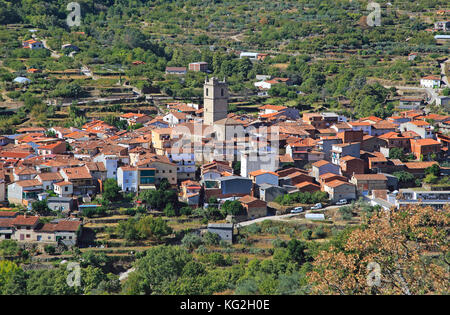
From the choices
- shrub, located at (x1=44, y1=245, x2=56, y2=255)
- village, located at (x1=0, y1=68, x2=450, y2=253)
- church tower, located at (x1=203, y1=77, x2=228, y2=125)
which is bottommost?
shrub, located at (x1=44, y1=245, x2=56, y2=255)

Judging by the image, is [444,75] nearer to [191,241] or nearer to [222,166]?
[222,166]

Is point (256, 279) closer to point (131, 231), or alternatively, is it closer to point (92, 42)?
point (131, 231)

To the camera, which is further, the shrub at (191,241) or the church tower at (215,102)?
the church tower at (215,102)

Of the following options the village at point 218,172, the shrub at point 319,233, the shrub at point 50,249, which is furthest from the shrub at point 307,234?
the shrub at point 50,249

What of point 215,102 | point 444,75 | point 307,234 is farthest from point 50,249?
point 444,75

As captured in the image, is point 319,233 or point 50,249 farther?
point 319,233

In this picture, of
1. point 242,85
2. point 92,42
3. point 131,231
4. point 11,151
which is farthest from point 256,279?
point 92,42

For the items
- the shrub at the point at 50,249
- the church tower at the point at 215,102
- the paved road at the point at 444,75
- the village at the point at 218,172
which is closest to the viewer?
the village at the point at 218,172

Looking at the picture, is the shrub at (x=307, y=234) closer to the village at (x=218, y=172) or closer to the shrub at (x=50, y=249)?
the village at (x=218, y=172)

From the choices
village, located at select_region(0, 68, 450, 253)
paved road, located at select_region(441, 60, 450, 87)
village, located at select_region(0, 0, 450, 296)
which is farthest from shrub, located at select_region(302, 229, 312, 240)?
paved road, located at select_region(441, 60, 450, 87)

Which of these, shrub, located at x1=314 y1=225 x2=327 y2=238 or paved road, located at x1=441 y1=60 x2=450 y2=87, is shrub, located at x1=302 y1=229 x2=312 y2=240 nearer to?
shrub, located at x1=314 y1=225 x2=327 y2=238

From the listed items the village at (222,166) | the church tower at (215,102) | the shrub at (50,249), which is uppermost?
the church tower at (215,102)
